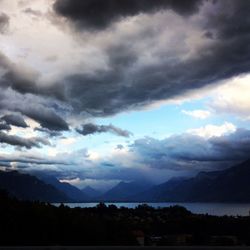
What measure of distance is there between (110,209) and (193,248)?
9864 cm

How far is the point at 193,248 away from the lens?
16.0ft

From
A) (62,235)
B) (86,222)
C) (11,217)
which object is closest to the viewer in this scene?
(11,217)

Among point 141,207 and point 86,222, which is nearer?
point 86,222

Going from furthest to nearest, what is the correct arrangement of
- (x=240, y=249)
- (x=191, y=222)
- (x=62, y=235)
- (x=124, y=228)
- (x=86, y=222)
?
1. (x=191, y=222)
2. (x=124, y=228)
3. (x=86, y=222)
4. (x=62, y=235)
5. (x=240, y=249)

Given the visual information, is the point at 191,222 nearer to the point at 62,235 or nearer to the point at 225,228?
the point at 225,228

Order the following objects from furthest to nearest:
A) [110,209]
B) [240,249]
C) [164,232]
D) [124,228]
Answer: [110,209] → [164,232] → [124,228] → [240,249]

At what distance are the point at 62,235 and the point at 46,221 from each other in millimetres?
2075

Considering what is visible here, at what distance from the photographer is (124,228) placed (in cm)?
5888

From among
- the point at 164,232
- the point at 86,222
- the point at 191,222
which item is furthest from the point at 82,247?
the point at 191,222

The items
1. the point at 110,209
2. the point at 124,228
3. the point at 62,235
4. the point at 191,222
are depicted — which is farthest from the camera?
the point at 110,209

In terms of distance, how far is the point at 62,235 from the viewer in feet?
148

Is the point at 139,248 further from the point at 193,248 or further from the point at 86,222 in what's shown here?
the point at 86,222

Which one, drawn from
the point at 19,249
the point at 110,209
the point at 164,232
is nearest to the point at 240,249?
Answer: the point at 19,249

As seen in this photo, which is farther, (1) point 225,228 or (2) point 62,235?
(1) point 225,228
